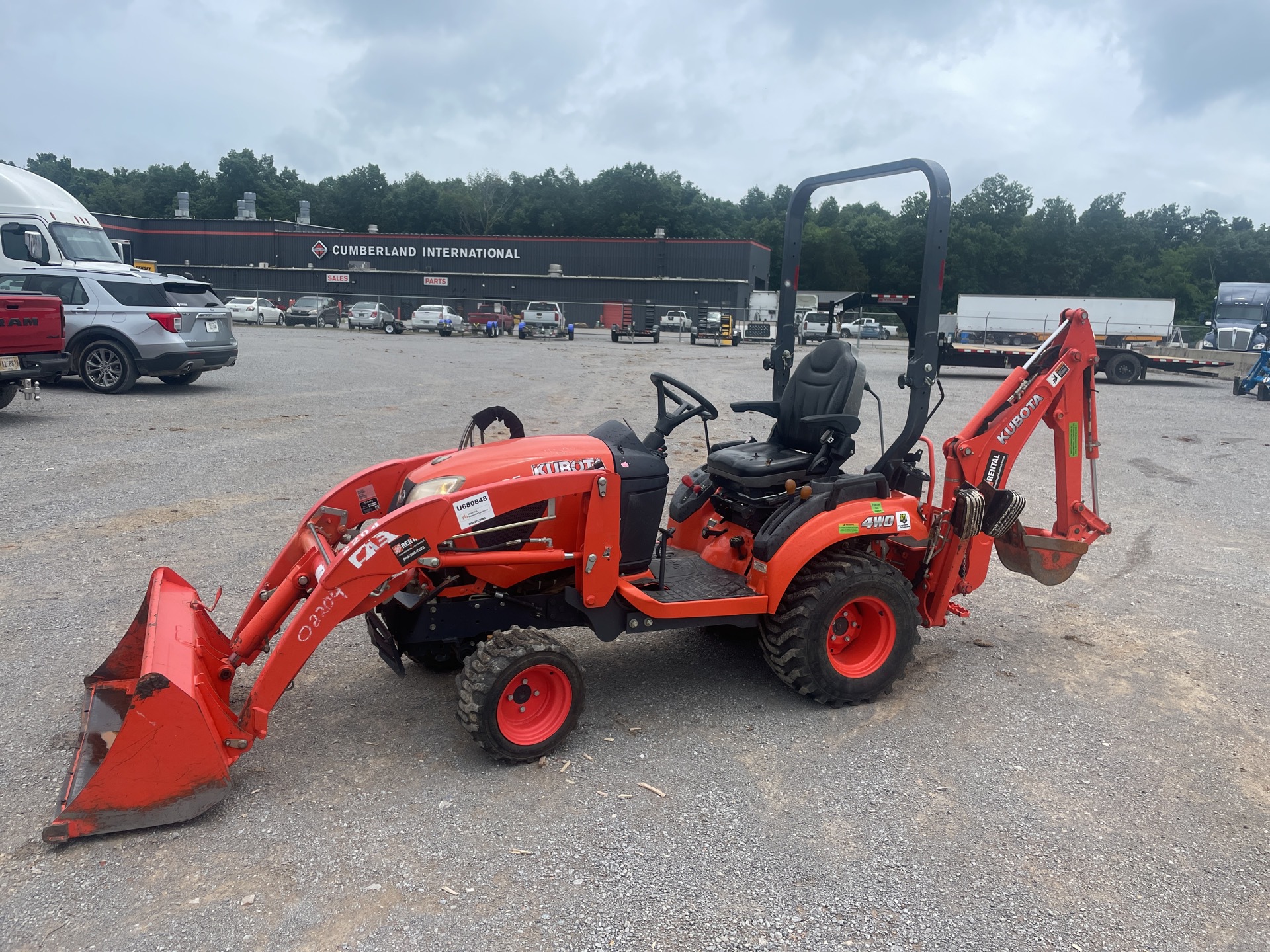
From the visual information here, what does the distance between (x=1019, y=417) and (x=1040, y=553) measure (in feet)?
2.78

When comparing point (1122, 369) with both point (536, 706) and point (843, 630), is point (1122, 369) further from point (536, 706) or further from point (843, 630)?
point (536, 706)

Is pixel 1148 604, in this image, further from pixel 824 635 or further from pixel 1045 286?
pixel 1045 286

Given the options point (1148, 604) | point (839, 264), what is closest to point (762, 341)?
point (839, 264)

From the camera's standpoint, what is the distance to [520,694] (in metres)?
3.59

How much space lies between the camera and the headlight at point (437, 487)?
11.7 ft

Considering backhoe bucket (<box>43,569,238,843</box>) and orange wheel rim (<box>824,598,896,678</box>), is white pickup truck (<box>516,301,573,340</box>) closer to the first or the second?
orange wheel rim (<box>824,598,896,678</box>)

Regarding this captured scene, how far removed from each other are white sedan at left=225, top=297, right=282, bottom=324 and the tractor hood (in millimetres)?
40337

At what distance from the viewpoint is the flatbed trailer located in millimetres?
22906

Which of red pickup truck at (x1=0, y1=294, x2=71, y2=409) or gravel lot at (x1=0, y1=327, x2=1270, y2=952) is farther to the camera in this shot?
red pickup truck at (x1=0, y1=294, x2=71, y2=409)

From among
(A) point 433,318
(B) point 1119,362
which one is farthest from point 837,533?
(A) point 433,318

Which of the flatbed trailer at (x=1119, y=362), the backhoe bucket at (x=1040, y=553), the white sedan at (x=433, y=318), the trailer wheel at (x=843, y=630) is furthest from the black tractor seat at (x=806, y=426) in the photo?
the white sedan at (x=433, y=318)

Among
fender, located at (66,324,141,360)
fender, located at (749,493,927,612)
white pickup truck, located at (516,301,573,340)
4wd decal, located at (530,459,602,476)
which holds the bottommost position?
fender, located at (749,493,927,612)

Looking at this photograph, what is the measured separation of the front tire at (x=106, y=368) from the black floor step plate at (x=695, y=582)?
1199 centimetres

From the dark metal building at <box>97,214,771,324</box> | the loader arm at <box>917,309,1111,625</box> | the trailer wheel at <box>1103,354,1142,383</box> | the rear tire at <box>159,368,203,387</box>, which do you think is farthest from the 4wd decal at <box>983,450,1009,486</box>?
the dark metal building at <box>97,214,771,324</box>
